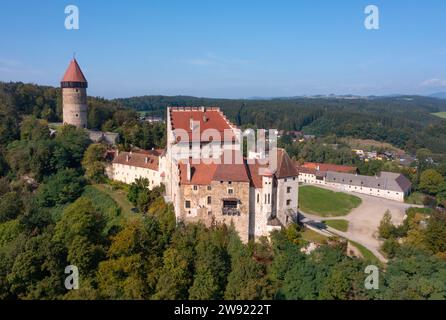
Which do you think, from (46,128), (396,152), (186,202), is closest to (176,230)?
(186,202)

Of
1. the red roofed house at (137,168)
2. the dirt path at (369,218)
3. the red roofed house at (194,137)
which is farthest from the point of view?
the red roofed house at (137,168)

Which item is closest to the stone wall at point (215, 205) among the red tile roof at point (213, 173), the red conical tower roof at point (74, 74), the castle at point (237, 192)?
the castle at point (237, 192)

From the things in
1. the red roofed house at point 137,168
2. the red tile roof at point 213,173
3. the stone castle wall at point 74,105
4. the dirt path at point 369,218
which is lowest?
the dirt path at point 369,218

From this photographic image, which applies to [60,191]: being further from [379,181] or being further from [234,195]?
[379,181]

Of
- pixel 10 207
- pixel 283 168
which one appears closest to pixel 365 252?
pixel 283 168

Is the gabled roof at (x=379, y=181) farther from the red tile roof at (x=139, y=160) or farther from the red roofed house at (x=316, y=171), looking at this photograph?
the red tile roof at (x=139, y=160)
